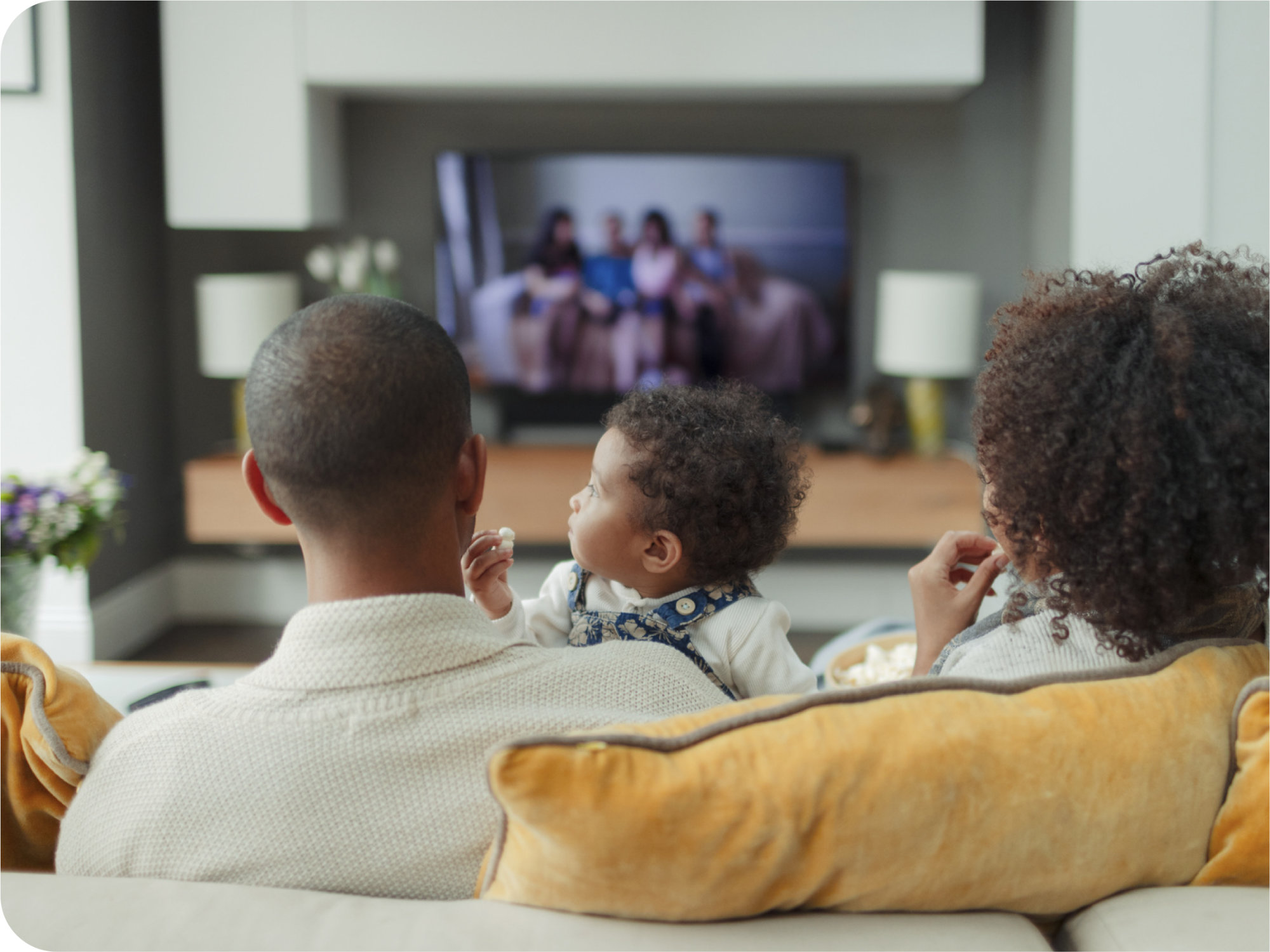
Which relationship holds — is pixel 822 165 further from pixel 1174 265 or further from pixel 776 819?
pixel 776 819

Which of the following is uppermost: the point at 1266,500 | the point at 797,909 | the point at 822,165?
the point at 822,165

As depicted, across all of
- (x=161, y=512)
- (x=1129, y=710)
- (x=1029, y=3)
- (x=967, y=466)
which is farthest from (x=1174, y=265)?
(x=161, y=512)

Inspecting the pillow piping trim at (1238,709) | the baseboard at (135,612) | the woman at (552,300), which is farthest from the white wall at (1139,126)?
the baseboard at (135,612)

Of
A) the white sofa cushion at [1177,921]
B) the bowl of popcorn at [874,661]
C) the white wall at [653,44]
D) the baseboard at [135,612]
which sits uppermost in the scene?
the white wall at [653,44]

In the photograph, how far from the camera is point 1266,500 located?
831 millimetres

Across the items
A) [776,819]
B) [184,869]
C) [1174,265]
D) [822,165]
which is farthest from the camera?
[822,165]

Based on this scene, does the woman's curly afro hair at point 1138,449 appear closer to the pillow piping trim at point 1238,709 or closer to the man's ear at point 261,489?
the pillow piping trim at point 1238,709

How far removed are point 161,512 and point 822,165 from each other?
8.79 ft

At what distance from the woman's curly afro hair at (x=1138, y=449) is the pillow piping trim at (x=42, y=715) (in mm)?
754

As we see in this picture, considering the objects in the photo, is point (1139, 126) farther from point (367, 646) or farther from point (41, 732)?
point (41, 732)

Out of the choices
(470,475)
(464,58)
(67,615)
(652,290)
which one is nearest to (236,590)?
(67,615)

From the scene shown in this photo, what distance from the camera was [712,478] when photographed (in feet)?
4.29

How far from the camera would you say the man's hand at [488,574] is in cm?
124

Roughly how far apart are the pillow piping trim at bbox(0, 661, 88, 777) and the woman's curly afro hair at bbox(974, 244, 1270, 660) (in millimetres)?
754
